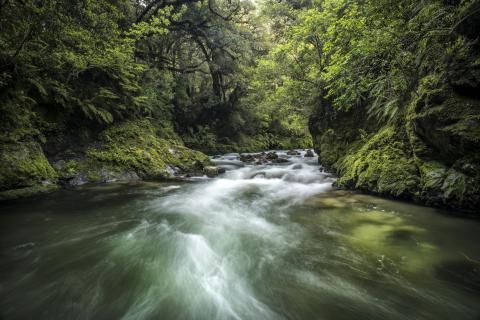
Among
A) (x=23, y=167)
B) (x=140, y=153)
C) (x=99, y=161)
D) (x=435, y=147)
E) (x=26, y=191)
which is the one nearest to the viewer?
(x=435, y=147)

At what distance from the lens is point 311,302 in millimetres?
2637

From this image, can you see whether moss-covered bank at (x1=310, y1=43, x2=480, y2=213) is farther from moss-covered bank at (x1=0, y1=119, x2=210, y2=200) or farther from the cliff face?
moss-covered bank at (x1=0, y1=119, x2=210, y2=200)

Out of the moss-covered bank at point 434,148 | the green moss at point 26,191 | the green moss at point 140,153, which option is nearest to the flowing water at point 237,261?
the green moss at point 26,191

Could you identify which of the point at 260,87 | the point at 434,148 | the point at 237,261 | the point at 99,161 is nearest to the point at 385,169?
the point at 434,148

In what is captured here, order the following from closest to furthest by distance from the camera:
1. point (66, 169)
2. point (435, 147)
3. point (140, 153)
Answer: point (435, 147), point (66, 169), point (140, 153)

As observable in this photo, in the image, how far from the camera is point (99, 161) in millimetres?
8992

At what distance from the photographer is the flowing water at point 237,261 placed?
256 centimetres

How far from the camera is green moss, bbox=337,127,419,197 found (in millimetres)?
5734

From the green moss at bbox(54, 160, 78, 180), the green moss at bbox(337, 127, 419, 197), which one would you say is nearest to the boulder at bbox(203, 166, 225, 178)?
the green moss at bbox(54, 160, 78, 180)

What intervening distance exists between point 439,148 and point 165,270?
19.3 feet

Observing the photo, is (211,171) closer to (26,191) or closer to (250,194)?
(250,194)

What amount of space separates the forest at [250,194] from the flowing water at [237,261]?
26mm

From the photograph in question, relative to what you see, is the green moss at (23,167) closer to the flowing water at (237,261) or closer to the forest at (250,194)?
the forest at (250,194)

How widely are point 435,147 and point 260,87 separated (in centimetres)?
1218
